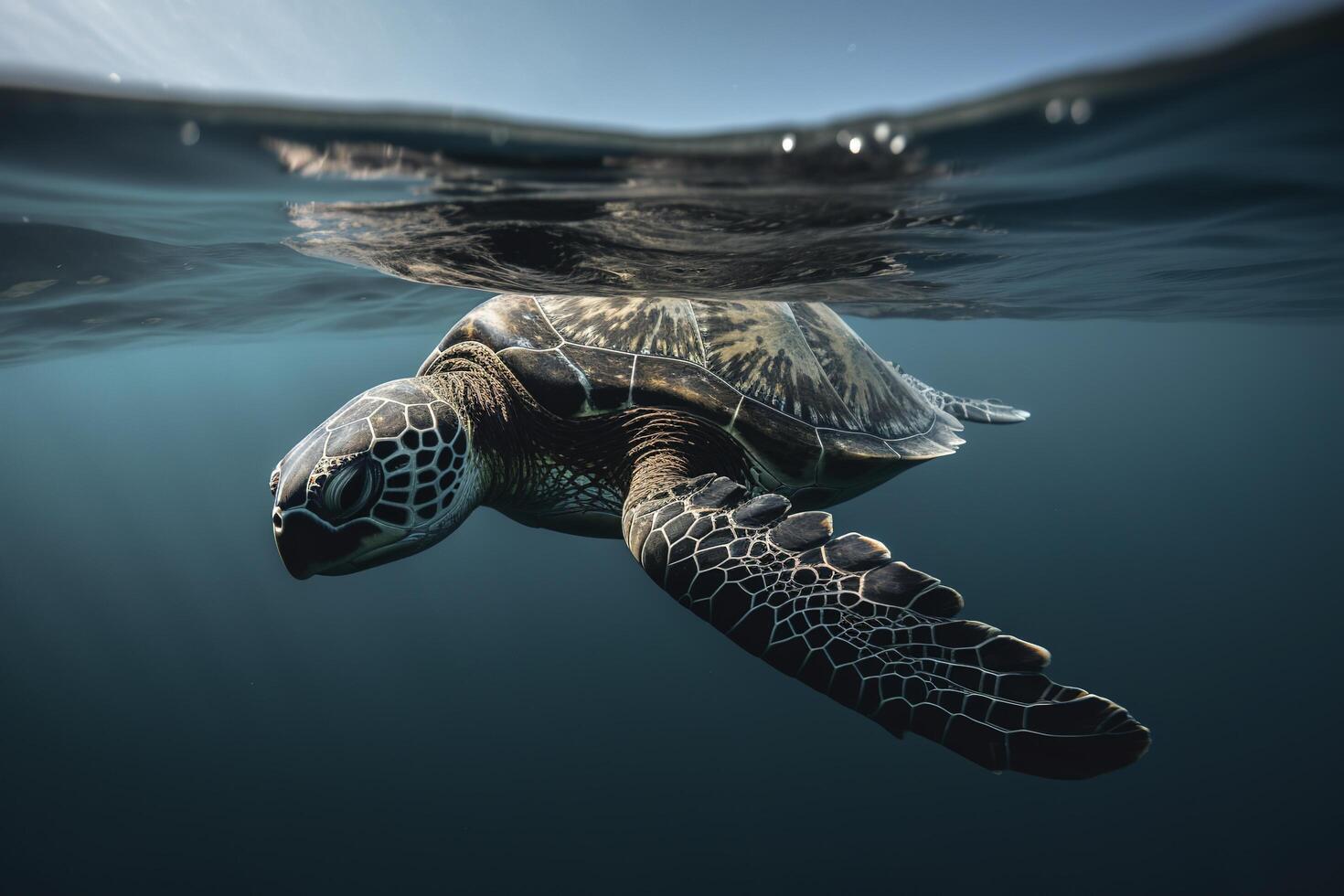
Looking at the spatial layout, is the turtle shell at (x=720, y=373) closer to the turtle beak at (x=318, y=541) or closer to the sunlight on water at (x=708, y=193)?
the sunlight on water at (x=708, y=193)

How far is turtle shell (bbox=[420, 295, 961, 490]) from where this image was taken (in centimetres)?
375

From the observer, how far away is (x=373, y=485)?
3168mm

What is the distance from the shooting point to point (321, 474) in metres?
3.03

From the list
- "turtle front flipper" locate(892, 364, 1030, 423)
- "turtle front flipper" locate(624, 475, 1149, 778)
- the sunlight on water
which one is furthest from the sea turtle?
"turtle front flipper" locate(892, 364, 1030, 423)

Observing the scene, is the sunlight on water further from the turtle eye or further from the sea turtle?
the turtle eye

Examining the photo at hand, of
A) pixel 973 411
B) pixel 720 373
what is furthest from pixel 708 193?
pixel 973 411

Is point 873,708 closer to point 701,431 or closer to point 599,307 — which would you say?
point 701,431

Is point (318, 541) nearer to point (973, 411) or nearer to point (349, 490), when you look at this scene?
point (349, 490)

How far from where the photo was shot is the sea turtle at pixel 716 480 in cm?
220

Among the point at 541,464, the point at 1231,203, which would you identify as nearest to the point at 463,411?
the point at 541,464

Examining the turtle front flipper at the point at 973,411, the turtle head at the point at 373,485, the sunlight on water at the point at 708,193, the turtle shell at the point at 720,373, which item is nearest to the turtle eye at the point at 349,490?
the turtle head at the point at 373,485

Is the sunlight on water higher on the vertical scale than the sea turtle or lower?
higher

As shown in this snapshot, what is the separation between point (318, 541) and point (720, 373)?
254 centimetres

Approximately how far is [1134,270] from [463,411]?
8.64 metres
